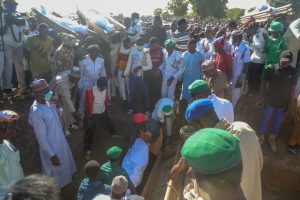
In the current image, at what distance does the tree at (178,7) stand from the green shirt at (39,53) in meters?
34.3

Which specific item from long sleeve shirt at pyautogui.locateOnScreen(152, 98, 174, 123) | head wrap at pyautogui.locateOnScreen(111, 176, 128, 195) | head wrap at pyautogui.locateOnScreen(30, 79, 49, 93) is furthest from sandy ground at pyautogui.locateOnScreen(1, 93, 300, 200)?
A: head wrap at pyautogui.locateOnScreen(111, 176, 128, 195)

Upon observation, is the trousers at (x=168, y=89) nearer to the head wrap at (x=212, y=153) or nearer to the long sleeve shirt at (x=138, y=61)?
the long sleeve shirt at (x=138, y=61)

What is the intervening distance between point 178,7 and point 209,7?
4437mm

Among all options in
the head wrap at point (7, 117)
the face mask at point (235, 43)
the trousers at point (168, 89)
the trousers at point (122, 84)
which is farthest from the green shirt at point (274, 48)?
the head wrap at point (7, 117)

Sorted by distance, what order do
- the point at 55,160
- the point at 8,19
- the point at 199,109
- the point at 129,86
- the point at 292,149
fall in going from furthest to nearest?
the point at 129,86 → the point at 8,19 → the point at 292,149 → the point at 55,160 → the point at 199,109

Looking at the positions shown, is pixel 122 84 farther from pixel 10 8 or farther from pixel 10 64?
pixel 10 8

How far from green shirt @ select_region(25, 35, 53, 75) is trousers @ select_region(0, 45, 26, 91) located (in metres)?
0.22

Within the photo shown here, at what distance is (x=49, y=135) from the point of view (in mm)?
5492

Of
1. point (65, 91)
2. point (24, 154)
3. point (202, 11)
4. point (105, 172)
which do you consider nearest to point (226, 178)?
point (105, 172)

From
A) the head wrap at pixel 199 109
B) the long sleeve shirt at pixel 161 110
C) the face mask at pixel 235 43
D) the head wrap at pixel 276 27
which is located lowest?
the long sleeve shirt at pixel 161 110

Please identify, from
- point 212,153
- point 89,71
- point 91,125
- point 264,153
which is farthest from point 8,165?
point 264,153

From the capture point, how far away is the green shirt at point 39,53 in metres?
7.24

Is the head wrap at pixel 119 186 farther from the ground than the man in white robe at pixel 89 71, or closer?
closer

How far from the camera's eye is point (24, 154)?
6805 mm
